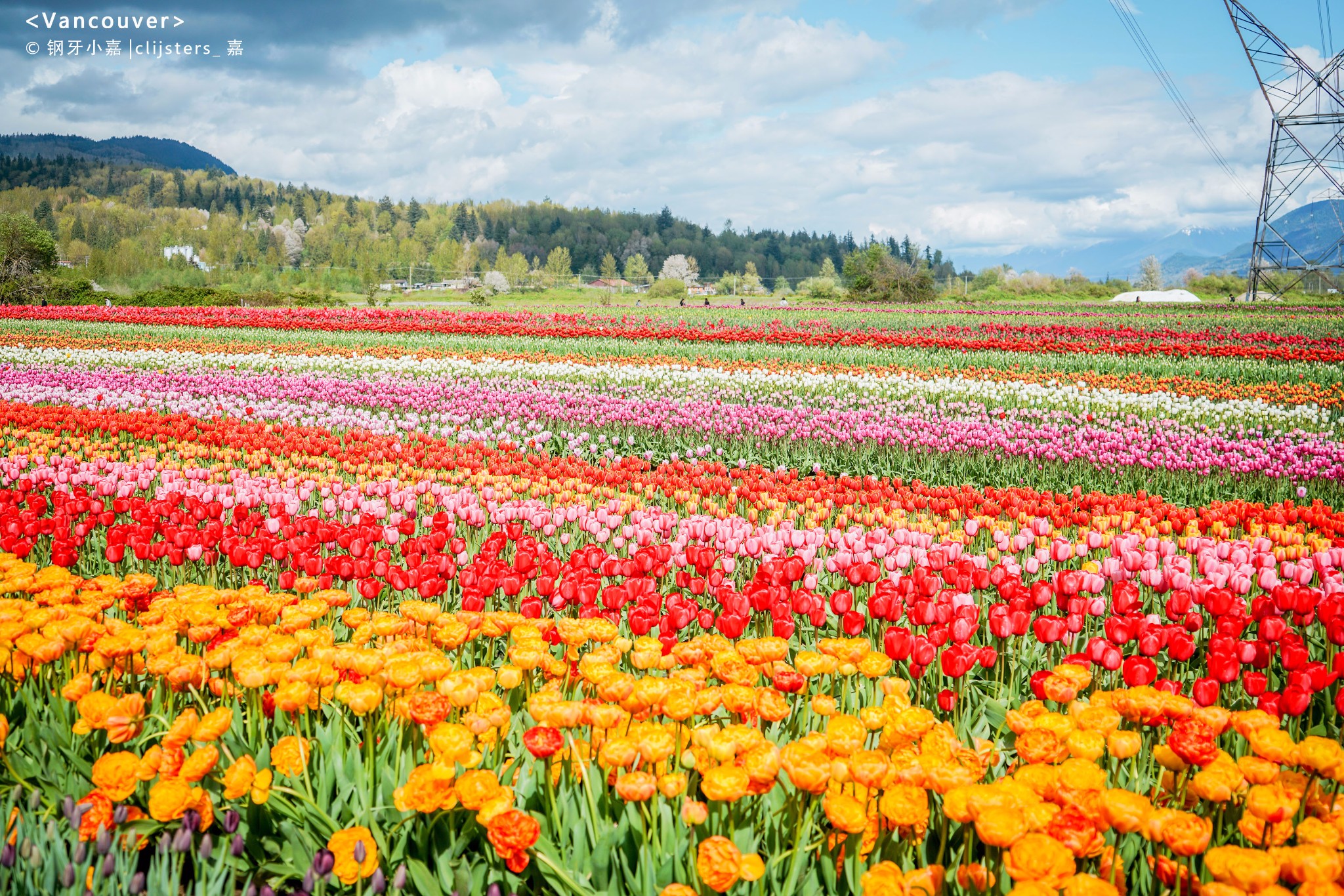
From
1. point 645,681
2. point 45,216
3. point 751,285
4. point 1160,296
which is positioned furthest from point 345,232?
point 645,681

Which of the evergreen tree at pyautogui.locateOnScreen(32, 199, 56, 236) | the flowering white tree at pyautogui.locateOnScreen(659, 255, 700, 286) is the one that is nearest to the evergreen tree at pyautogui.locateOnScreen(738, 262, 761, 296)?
the flowering white tree at pyautogui.locateOnScreen(659, 255, 700, 286)

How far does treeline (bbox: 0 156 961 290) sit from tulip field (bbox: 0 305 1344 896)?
99693 millimetres

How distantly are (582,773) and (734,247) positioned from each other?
168 meters

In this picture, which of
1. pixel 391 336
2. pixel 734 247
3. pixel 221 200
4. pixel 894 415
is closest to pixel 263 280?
pixel 391 336

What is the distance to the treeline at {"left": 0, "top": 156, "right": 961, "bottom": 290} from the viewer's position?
389 feet

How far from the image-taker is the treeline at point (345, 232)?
119 metres

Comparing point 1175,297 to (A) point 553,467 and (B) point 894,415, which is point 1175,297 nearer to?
(B) point 894,415

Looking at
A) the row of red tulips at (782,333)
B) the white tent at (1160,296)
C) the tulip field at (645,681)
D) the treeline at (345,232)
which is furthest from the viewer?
the treeline at (345,232)

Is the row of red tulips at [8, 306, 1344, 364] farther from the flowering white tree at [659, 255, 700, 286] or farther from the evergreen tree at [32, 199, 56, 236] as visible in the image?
the evergreen tree at [32, 199, 56, 236]

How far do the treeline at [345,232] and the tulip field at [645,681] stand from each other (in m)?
99.7

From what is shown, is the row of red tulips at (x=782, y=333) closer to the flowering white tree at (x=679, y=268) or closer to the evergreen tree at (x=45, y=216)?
the flowering white tree at (x=679, y=268)

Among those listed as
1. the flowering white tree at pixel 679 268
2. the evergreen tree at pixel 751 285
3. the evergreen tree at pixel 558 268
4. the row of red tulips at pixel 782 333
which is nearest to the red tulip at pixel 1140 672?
the row of red tulips at pixel 782 333

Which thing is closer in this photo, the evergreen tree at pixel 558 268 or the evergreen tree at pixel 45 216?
the evergreen tree at pixel 558 268

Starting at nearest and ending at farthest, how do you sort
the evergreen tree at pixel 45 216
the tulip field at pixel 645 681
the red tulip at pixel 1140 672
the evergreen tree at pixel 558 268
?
the tulip field at pixel 645 681, the red tulip at pixel 1140 672, the evergreen tree at pixel 558 268, the evergreen tree at pixel 45 216
